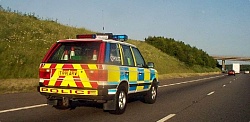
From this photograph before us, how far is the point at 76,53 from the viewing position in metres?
8.22

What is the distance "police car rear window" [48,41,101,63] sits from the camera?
793cm

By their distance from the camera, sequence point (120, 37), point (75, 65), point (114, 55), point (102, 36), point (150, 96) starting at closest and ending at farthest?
point (75, 65) < point (114, 55) < point (102, 36) < point (120, 37) < point (150, 96)

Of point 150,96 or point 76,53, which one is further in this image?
point 150,96

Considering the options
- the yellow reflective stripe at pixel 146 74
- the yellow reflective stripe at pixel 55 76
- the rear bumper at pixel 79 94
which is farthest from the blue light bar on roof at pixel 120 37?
the yellow reflective stripe at pixel 55 76

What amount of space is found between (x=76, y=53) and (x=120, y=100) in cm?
172

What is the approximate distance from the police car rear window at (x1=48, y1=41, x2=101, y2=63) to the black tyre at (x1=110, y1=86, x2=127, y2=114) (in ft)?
3.95

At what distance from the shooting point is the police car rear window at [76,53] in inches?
312

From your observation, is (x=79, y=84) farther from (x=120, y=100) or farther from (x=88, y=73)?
(x=120, y=100)

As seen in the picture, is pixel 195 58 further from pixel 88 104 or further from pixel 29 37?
pixel 88 104

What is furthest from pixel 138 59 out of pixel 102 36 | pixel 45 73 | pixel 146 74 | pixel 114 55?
pixel 45 73

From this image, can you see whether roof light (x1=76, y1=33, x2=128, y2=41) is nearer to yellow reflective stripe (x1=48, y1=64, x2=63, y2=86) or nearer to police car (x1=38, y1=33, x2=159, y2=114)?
police car (x1=38, y1=33, x2=159, y2=114)

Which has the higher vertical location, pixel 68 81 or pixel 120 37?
pixel 120 37

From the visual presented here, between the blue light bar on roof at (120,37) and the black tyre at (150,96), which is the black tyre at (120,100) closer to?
the blue light bar on roof at (120,37)

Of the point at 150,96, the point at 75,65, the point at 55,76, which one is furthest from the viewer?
the point at 150,96
